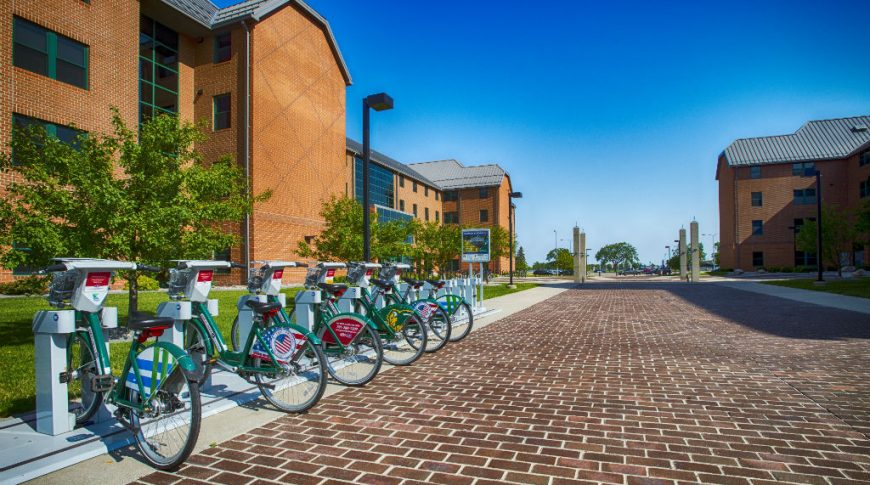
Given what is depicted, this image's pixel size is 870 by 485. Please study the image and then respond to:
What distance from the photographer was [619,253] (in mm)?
150875

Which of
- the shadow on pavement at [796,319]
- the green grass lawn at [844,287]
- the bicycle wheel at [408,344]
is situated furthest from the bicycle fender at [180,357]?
the green grass lawn at [844,287]

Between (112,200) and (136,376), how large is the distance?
18.1 feet

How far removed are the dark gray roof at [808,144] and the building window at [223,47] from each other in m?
53.2

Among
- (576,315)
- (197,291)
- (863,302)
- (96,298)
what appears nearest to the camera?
(96,298)

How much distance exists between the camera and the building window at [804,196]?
52.8 meters

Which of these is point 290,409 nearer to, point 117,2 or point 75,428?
point 75,428

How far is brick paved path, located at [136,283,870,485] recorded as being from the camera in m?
3.52

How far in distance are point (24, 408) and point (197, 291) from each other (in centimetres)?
199

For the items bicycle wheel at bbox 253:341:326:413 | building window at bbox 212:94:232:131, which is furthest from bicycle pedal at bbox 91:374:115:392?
building window at bbox 212:94:232:131

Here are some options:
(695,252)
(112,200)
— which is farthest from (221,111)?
(695,252)

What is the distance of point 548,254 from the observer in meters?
127

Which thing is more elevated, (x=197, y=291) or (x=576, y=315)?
(x=197, y=291)

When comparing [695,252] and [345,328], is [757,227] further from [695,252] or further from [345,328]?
[345,328]

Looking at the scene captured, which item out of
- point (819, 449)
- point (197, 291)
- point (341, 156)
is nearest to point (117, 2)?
point (341, 156)
